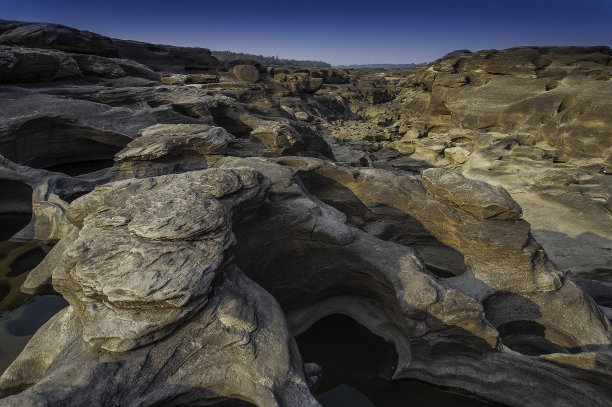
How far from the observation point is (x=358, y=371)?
6.95m

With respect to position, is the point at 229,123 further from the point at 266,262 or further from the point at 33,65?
the point at 266,262

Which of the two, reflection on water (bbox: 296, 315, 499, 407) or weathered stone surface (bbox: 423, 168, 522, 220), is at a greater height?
weathered stone surface (bbox: 423, 168, 522, 220)

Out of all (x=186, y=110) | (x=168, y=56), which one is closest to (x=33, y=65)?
(x=186, y=110)

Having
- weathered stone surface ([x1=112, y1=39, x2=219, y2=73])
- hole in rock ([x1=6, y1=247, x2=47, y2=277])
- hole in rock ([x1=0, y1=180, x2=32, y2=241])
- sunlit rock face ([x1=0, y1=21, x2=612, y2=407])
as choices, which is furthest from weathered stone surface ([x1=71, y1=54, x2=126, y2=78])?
weathered stone surface ([x1=112, y1=39, x2=219, y2=73])

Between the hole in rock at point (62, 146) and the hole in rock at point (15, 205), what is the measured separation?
1127 millimetres

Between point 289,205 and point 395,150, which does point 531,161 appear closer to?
point 395,150

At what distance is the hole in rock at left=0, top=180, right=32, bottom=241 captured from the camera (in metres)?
10.2

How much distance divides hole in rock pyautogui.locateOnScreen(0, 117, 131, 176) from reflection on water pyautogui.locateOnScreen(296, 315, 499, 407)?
909 centimetres

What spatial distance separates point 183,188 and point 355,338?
469 cm

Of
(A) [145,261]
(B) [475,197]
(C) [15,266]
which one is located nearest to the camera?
(A) [145,261]

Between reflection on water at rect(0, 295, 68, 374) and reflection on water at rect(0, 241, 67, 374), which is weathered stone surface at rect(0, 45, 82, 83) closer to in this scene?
reflection on water at rect(0, 241, 67, 374)

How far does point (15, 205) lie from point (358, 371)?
10834 mm

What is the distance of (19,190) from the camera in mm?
10445

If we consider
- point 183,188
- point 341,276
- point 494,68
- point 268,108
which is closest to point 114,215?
point 183,188
